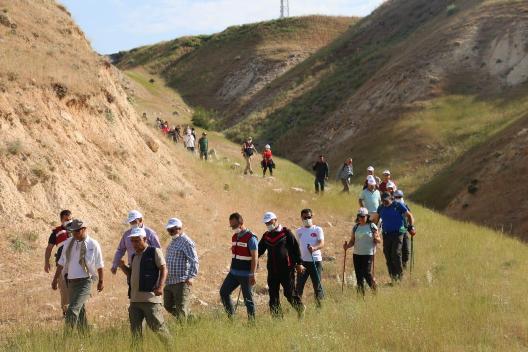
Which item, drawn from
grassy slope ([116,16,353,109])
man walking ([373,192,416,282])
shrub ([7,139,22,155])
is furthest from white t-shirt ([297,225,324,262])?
grassy slope ([116,16,353,109])

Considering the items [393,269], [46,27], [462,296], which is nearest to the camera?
[462,296]

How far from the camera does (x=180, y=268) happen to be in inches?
335

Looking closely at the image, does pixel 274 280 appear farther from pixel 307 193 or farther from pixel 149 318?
pixel 307 193

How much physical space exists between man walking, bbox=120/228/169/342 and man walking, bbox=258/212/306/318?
2085 millimetres

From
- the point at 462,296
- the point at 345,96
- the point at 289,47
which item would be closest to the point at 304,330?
the point at 462,296

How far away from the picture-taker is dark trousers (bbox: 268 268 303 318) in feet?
29.7

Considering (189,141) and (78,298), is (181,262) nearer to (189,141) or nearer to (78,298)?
(78,298)

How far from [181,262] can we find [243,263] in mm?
903

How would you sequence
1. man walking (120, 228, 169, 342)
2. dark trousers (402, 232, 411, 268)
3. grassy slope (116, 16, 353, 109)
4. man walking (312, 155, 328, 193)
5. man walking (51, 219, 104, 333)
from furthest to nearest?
grassy slope (116, 16, 353, 109) < man walking (312, 155, 328, 193) < dark trousers (402, 232, 411, 268) < man walking (51, 219, 104, 333) < man walking (120, 228, 169, 342)

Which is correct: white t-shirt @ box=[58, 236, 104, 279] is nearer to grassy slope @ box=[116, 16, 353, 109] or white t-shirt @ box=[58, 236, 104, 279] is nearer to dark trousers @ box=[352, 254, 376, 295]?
dark trousers @ box=[352, 254, 376, 295]

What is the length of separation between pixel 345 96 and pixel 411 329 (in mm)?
44578

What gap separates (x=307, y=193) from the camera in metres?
24.0

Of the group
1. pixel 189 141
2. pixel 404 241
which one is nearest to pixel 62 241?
pixel 404 241

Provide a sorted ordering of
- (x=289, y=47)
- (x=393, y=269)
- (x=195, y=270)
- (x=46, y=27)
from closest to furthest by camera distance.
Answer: (x=195, y=270) → (x=393, y=269) → (x=46, y=27) → (x=289, y=47)
